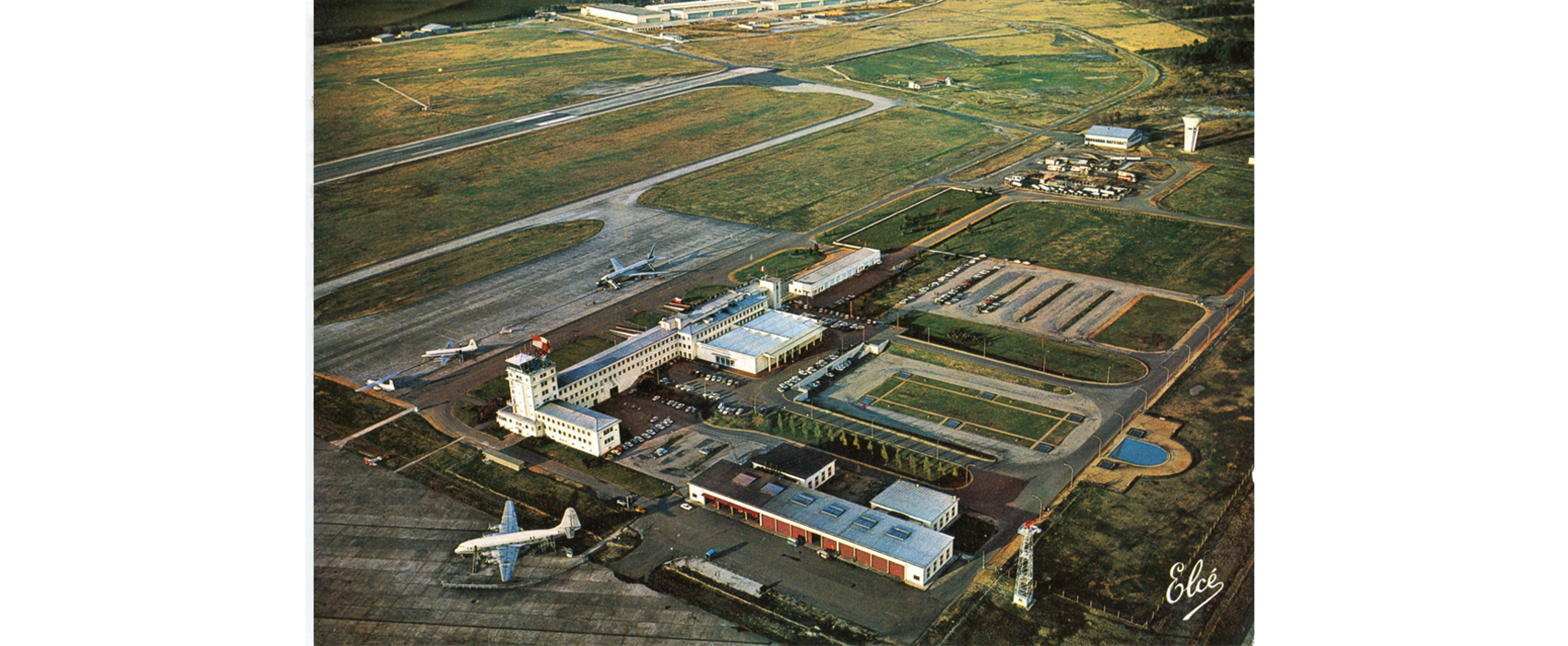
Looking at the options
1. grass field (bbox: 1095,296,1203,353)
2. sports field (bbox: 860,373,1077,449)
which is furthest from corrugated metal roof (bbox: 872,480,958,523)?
grass field (bbox: 1095,296,1203,353)

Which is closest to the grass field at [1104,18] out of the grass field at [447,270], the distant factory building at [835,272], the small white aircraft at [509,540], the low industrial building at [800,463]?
the distant factory building at [835,272]

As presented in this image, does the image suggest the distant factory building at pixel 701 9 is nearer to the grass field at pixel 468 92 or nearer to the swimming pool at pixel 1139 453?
the grass field at pixel 468 92

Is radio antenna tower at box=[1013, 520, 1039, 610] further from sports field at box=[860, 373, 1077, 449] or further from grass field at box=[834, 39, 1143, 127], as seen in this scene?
grass field at box=[834, 39, 1143, 127]

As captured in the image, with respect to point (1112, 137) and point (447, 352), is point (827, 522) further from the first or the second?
point (1112, 137)

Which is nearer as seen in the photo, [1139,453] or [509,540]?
[509,540]

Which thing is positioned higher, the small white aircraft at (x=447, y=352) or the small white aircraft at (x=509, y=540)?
the small white aircraft at (x=447, y=352)
